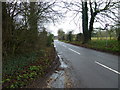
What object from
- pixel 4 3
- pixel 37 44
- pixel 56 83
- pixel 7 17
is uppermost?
pixel 4 3

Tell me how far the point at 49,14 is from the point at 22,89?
9.17 meters

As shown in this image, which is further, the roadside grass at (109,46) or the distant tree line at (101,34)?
the distant tree line at (101,34)

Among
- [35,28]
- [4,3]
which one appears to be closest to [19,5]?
[4,3]

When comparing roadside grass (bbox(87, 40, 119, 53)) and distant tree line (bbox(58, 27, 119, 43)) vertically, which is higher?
distant tree line (bbox(58, 27, 119, 43))

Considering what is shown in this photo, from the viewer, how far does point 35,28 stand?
31.3 feet

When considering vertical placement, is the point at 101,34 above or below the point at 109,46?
above

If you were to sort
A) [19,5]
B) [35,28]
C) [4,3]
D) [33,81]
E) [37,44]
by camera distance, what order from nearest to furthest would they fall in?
[33,81] < [4,3] < [19,5] < [35,28] < [37,44]

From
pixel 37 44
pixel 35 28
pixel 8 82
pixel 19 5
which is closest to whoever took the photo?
pixel 8 82

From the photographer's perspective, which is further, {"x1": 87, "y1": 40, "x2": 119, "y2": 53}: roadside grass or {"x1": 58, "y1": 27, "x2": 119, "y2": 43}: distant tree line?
{"x1": 58, "y1": 27, "x2": 119, "y2": 43}: distant tree line

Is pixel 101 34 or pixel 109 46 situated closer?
pixel 109 46

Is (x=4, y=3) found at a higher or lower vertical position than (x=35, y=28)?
higher

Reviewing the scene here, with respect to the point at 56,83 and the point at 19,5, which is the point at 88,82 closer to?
the point at 56,83

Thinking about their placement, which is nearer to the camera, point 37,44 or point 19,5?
point 19,5

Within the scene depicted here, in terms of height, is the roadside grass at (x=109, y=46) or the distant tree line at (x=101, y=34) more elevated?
the distant tree line at (x=101, y=34)
